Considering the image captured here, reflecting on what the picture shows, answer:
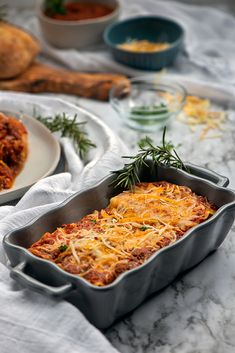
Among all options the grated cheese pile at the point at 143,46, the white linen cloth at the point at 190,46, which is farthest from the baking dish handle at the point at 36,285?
the grated cheese pile at the point at 143,46

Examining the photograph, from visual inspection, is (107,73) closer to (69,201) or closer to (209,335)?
(69,201)

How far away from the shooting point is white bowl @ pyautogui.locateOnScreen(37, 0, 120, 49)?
12.7 ft

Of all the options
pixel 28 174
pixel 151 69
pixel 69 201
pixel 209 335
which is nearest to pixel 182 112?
pixel 151 69

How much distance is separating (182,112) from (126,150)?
69cm

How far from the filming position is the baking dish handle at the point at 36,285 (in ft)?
6.09

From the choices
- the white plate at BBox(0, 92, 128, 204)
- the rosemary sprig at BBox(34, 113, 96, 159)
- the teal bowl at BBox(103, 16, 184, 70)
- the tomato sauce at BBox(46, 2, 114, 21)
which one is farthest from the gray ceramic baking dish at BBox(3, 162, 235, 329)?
the tomato sauce at BBox(46, 2, 114, 21)

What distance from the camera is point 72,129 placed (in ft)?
9.74

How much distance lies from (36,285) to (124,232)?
35 centimetres

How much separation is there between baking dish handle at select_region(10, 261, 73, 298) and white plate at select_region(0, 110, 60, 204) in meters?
0.64

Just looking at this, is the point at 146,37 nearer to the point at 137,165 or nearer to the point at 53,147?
the point at 53,147

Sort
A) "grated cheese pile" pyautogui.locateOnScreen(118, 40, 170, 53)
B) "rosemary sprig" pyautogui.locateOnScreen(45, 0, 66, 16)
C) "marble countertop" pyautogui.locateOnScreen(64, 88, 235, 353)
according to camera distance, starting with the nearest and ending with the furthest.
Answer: "marble countertop" pyautogui.locateOnScreen(64, 88, 235, 353) → "grated cheese pile" pyautogui.locateOnScreen(118, 40, 170, 53) → "rosemary sprig" pyautogui.locateOnScreen(45, 0, 66, 16)

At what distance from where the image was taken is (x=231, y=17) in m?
4.26

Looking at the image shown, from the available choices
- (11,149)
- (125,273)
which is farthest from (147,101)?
(125,273)

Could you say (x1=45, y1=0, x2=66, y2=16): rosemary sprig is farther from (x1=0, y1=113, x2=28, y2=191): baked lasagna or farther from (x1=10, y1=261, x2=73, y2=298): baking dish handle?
(x1=10, y1=261, x2=73, y2=298): baking dish handle
